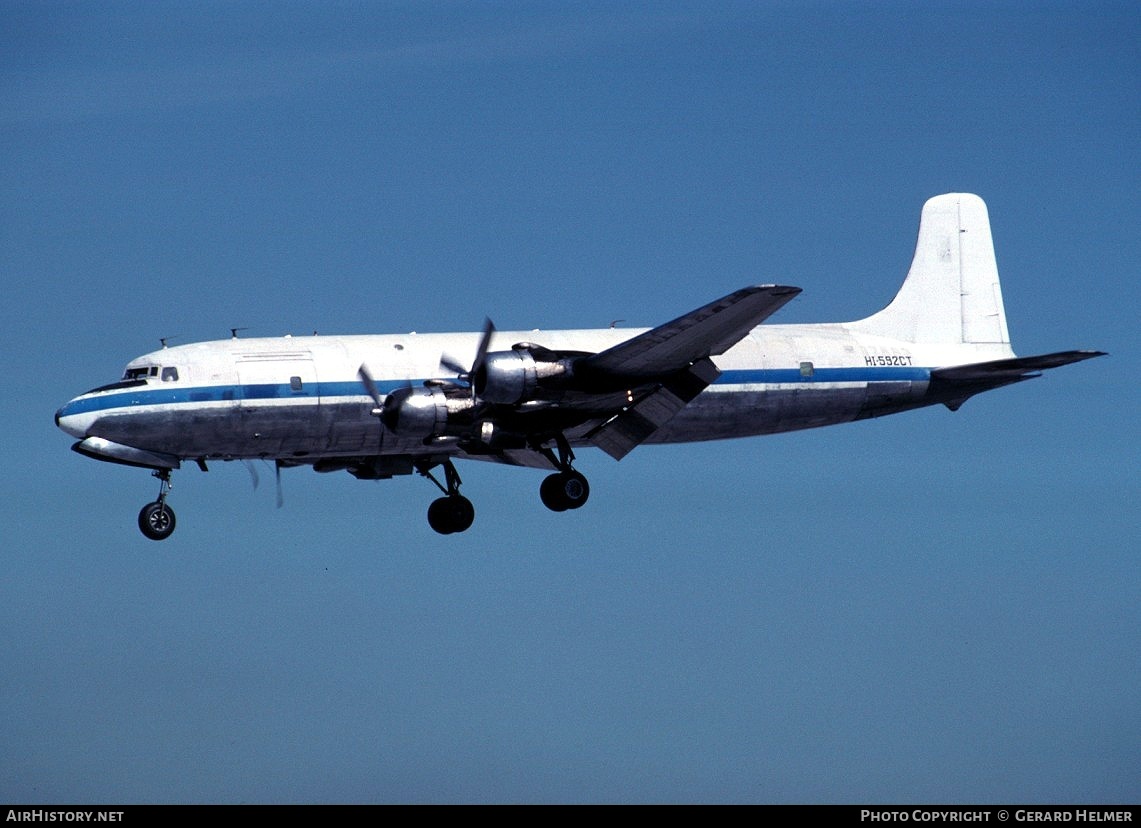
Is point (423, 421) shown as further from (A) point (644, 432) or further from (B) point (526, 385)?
(A) point (644, 432)

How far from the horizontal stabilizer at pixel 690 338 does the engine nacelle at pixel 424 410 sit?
2.70m

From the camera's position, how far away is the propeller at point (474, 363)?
36688mm

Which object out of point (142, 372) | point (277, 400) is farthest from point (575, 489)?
point (142, 372)

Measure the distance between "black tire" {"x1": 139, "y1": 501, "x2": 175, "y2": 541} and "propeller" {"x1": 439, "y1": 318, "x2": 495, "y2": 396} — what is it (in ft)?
22.3

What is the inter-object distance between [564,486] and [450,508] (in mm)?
5183

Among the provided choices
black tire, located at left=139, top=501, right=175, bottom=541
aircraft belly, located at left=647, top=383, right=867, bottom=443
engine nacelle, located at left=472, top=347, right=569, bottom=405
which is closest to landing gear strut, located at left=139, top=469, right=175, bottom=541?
black tire, located at left=139, top=501, right=175, bottom=541

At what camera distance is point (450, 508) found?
43.0m

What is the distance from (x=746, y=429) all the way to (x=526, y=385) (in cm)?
789

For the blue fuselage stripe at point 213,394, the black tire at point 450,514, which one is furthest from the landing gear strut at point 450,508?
the blue fuselage stripe at point 213,394

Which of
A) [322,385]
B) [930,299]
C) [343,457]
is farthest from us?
[930,299]

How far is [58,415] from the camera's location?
38031 millimetres
